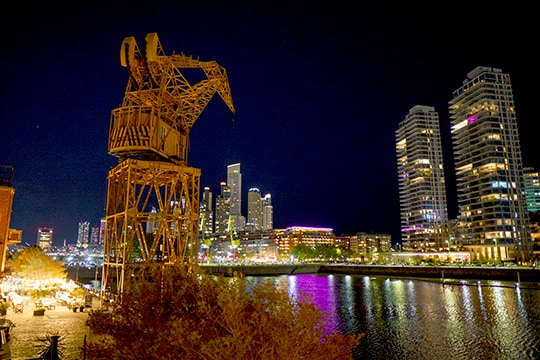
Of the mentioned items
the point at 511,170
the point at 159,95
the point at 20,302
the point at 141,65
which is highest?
the point at 511,170

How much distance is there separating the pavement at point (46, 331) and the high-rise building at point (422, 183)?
167236mm

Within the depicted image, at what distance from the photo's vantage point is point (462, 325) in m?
33.5

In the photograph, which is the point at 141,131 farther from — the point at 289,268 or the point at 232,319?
the point at 289,268

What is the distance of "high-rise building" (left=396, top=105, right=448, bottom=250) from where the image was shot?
17700cm

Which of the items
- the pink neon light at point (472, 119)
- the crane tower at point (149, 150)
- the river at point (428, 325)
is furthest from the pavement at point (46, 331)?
the pink neon light at point (472, 119)

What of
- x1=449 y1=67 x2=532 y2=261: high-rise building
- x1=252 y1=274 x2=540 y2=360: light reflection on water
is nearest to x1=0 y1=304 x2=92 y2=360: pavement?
x1=252 y1=274 x2=540 y2=360: light reflection on water

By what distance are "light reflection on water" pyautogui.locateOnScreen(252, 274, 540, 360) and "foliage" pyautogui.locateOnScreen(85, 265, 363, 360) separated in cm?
453

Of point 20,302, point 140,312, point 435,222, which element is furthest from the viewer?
point 435,222

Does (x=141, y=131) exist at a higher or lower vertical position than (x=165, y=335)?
higher

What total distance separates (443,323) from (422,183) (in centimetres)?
15702

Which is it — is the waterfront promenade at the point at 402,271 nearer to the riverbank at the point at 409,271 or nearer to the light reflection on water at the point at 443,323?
the riverbank at the point at 409,271

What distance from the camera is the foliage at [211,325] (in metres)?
8.27

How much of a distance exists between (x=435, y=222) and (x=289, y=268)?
282ft

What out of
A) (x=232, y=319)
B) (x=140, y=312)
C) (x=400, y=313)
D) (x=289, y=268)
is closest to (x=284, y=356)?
(x=232, y=319)
